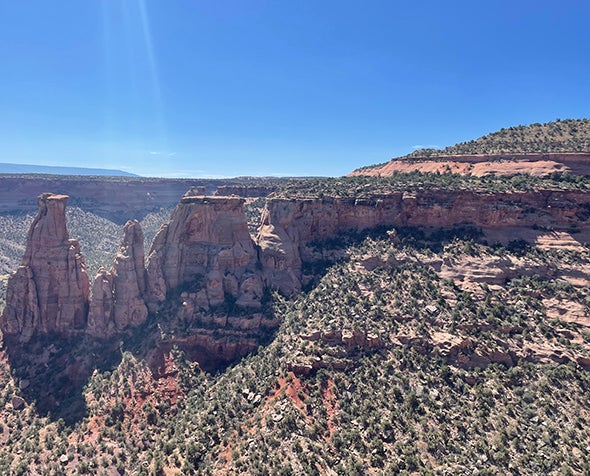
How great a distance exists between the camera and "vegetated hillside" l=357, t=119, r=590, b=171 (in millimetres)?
60594

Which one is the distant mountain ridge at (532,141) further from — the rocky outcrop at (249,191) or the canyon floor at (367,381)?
the rocky outcrop at (249,191)

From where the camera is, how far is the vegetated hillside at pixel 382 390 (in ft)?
102

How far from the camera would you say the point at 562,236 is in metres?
47.3

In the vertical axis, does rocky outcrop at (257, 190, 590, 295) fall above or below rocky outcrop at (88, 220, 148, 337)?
above

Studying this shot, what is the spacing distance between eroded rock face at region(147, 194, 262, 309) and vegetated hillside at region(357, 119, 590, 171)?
40351 millimetres

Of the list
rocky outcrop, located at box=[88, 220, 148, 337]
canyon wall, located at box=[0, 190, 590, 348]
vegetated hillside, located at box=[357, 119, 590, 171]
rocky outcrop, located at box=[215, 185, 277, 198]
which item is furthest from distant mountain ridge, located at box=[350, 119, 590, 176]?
rocky outcrop, located at box=[88, 220, 148, 337]

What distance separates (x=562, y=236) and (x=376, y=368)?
29.8 meters

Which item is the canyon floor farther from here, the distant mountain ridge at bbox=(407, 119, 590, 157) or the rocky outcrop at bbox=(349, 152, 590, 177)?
the distant mountain ridge at bbox=(407, 119, 590, 157)

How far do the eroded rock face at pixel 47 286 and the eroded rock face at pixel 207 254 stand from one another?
9573 millimetres

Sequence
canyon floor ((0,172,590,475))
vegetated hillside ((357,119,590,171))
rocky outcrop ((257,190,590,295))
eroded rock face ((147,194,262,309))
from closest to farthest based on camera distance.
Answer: canyon floor ((0,172,590,475)), rocky outcrop ((257,190,590,295)), eroded rock face ((147,194,262,309)), vegetated hillside ((357,119,590,171))

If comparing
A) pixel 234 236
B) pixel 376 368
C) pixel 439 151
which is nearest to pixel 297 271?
pixel 234 236

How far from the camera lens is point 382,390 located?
3650 cm

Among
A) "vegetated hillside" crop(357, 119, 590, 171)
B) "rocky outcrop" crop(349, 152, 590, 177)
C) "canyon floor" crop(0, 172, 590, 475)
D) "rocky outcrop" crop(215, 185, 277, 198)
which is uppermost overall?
"vegetated hillside" crop(357, 119, 590, 171)

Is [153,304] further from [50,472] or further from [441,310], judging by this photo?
[441,310]
